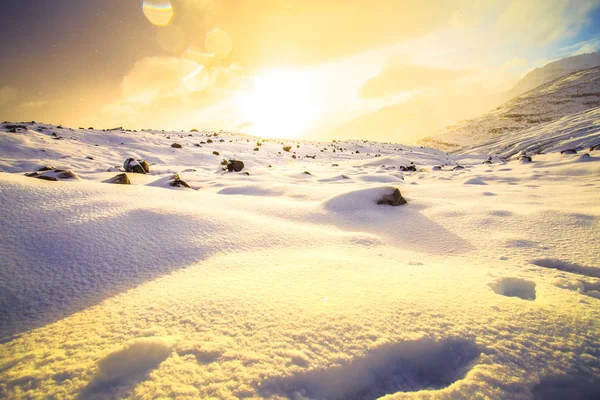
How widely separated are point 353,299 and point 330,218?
1.48 m

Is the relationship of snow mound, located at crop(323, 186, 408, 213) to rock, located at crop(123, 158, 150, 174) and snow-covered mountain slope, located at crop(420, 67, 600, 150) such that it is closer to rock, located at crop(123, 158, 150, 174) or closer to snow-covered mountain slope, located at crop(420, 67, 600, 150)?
rock, located at crop(123, 158, 150, 174)

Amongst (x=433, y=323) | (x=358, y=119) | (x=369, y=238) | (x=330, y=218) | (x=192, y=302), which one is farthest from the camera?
(x=358, y=119)

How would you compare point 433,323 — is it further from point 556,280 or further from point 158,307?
point 158,307

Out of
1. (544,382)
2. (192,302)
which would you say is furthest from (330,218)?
(544,382)

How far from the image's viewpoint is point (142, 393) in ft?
2.17

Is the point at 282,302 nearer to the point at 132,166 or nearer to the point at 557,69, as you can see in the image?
the point at 132,166

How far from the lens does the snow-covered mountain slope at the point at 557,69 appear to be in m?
49.2

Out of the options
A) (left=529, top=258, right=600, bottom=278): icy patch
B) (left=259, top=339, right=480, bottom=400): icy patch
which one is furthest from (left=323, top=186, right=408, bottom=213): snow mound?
(left=259, top=339, right=480, bottom=400): icy patch

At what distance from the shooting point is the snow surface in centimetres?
71

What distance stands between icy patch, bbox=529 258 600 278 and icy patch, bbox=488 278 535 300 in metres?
0.37

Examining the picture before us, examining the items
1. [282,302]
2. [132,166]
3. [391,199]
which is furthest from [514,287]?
[132,166]

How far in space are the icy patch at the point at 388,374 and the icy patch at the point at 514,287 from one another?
2.02 ft

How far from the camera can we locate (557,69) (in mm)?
55062

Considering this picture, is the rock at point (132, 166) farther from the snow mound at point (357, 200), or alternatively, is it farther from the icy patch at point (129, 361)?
the icy patch at point (129, 361)
